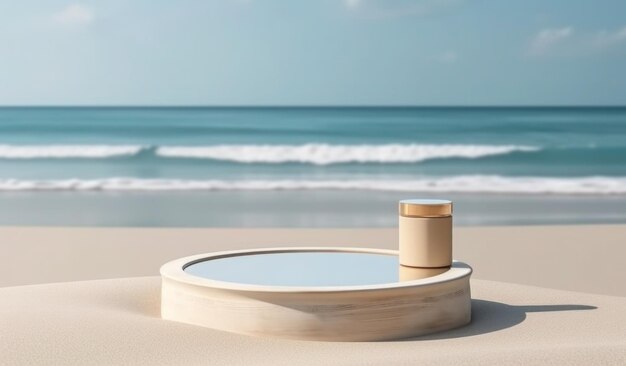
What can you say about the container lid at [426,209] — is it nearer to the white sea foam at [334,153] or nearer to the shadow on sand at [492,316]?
the shadow on sand at [492,316]

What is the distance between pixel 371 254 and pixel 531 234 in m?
4.04

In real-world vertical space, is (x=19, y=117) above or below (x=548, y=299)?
above

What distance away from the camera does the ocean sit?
10922 millimetres

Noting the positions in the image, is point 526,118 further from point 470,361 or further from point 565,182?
point 470,361

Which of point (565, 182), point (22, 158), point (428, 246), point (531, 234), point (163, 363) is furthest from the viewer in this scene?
point (22, 158)

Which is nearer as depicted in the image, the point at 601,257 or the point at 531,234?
the point at 601,257

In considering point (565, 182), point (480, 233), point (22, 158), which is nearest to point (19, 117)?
point (22, 158)

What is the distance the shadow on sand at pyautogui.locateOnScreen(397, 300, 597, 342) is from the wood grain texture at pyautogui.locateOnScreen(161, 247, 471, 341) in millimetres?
74

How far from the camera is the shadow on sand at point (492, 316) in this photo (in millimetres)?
3840

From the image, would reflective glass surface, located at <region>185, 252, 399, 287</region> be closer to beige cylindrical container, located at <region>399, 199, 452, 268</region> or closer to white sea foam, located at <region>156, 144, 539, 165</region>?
beige cylindrical container, located at <region>399, 199, 452, 268</region>

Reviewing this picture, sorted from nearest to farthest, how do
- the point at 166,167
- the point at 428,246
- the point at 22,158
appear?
1. the point at 428,246
2. the point at 166,167
3. the point at 22,158

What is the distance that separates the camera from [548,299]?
475 cm

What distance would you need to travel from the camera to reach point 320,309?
11.7 feet

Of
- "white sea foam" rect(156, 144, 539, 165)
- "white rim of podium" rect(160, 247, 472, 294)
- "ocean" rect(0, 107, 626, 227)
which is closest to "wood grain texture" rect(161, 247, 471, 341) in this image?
"white rim of podium" rect(160, 247, 472, 294)
